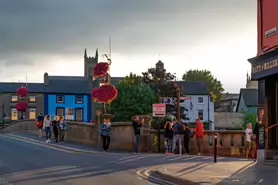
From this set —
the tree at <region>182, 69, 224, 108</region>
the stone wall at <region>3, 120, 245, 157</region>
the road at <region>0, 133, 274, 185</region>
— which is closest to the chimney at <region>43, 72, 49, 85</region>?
the tree at <region>182, 69, 224, 108</region>

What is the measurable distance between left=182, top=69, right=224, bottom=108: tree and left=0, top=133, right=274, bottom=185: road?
311 feet

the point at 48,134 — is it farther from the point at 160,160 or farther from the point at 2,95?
the point at 2,95

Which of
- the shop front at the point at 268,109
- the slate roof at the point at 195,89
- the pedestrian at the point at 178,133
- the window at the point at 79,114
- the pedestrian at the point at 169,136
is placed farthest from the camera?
the window at the point at 79,114

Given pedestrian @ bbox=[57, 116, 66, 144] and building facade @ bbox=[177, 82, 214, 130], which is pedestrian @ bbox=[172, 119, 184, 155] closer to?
pedestrian @ bbox=[57, 116, 66, 144]

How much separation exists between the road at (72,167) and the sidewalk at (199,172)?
0.52 m

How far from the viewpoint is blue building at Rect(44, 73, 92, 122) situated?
89.1 meters

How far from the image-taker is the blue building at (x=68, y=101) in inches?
3509

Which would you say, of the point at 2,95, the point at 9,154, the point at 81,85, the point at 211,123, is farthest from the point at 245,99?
the point at 9,154

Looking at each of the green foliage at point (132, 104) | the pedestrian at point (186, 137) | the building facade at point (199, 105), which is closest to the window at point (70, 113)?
the building facade at point (199, 105)

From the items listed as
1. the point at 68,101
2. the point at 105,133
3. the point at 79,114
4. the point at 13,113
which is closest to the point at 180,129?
the point at 105,133

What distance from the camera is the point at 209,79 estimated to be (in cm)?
11931

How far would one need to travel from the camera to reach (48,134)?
1212 inches

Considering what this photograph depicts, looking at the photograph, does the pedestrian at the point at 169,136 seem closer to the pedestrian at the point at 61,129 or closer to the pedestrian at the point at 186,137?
the pedestrian at the point at 186,137

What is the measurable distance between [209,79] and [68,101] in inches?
1594
